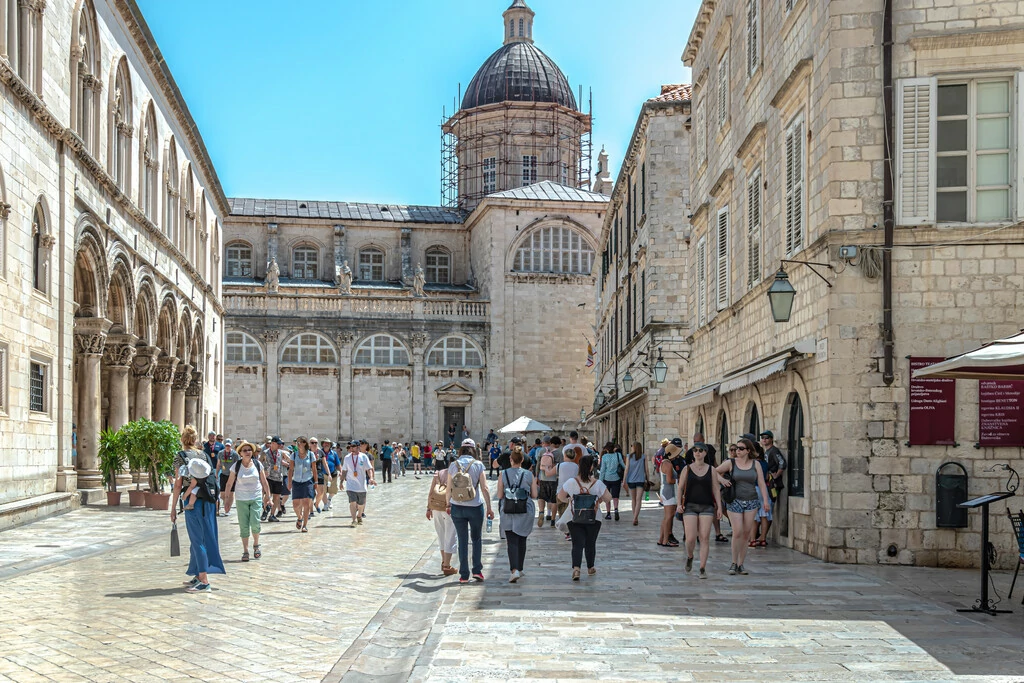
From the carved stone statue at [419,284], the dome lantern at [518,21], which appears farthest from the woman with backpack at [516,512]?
the dome lantern at [518,21]

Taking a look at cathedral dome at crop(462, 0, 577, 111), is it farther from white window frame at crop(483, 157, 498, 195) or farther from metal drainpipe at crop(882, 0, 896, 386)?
metal drainpipe at crop(882, 0, 896, 386)

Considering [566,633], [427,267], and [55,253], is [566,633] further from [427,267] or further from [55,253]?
[427,267]

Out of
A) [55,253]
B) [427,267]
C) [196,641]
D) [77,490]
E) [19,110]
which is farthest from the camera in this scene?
[427,267]

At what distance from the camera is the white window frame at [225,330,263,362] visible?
187 feet

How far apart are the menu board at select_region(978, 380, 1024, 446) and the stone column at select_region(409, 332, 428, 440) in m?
45.9

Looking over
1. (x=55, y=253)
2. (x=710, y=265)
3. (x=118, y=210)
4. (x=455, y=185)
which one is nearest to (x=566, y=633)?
(x=710, y=265)

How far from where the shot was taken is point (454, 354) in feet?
194

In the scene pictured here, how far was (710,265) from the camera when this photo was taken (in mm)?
22328

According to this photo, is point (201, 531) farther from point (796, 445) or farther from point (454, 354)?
point (454, 354)

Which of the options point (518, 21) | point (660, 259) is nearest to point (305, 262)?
point (518, 21)

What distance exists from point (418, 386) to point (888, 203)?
45.6 metres

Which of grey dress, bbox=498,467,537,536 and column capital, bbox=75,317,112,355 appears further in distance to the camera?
column capital, bbox=75,317,112,355

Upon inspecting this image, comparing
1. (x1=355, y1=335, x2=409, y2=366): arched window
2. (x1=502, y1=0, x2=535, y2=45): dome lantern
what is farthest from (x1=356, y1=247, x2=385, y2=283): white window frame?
(x1=502, y1=0, x2=535, y2=45): dome lantern

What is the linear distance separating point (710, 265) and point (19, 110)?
12205mm
